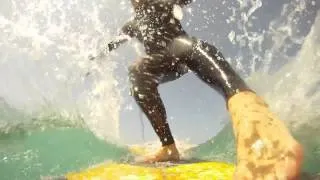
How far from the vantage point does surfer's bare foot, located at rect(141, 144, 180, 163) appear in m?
3.09

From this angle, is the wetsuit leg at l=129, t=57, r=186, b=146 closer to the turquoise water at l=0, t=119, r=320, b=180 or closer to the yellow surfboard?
the yellow surfboard

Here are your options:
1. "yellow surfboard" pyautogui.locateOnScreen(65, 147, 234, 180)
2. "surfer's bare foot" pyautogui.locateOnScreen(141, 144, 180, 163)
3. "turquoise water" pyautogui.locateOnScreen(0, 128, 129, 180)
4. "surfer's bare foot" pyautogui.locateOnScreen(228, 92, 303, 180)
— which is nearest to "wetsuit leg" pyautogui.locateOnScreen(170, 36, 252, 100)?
"surfer's bare foot" pyautogui.locateOnScreen(228, 92, 303, 180)

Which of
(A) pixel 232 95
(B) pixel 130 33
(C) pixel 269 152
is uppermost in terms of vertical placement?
(B) pixel 130 33

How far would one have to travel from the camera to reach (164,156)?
3104 mm

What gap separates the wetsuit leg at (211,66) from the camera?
7.95 feet

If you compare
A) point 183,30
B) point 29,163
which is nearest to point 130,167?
Result: point 183,30

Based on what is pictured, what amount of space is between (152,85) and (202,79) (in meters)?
0.44

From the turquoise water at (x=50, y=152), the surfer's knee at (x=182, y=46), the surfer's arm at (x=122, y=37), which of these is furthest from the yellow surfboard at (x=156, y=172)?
the turquoise water at (x=50, y=152)

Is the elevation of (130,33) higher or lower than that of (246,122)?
higher

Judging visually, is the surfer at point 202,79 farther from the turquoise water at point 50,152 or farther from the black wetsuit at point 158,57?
the turquoise water at point 50,152

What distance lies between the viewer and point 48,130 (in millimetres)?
6816

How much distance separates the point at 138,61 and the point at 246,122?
1016 millimetres

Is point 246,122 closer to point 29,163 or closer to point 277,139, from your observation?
point 277,139

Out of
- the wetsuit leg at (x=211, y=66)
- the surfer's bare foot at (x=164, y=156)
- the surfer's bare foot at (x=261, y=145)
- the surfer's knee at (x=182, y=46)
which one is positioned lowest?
the surfer's bare foot at (x=261, y=145)
